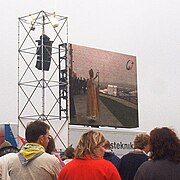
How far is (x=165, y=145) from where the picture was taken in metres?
4.01

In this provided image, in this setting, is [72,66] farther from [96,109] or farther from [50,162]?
[50,162]

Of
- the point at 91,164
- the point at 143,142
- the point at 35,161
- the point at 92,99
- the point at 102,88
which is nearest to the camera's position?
the point at 91,164

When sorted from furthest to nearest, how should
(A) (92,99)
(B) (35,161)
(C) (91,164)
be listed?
(A) (92,99) < (B) (35,161) < (C) (91,164)

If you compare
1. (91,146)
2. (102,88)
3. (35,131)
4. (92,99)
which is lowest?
(91,146)

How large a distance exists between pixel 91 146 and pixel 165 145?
0.59 metres

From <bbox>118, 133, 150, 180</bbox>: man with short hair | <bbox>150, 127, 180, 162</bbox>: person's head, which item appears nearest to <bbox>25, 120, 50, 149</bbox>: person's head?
<bbox>150, 127, 180, 162</bbox>: person's head

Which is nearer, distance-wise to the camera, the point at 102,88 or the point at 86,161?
the point at 86,161

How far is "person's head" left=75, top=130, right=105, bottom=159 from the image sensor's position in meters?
4.01

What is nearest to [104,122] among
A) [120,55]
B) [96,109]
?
[96,109]

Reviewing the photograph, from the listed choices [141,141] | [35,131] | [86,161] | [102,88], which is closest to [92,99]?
[102,88]

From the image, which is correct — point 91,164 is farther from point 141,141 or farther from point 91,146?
point 141,141

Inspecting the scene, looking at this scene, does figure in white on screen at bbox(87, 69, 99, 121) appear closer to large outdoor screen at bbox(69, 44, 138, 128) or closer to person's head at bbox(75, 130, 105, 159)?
large outdoor screen at bbox(69, 44, 138, 128)

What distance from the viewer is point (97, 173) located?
395cm

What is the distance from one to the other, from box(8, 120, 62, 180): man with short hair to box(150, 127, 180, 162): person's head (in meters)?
0.83
